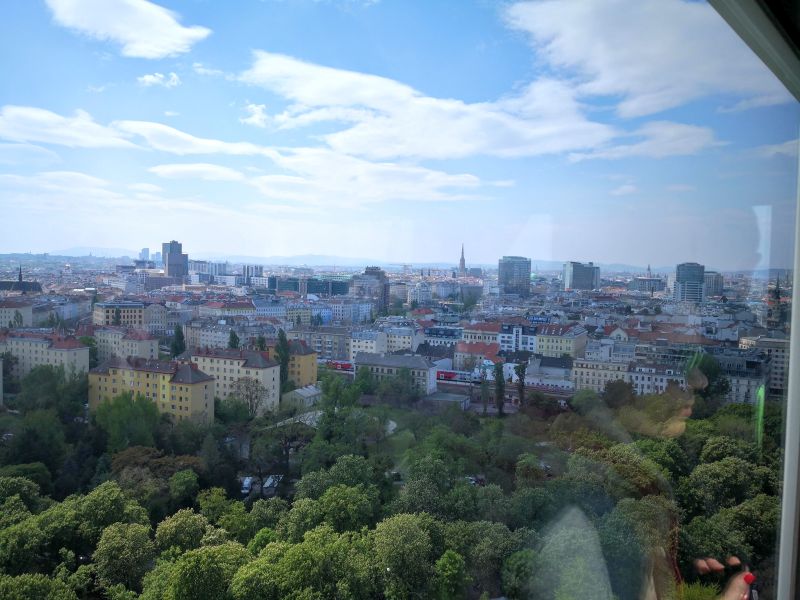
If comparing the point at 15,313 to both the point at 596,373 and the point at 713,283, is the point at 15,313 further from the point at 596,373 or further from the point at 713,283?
the point at 713,283

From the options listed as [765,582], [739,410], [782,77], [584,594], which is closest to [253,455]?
[584,594]

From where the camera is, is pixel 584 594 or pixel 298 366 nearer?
pixel 584 594

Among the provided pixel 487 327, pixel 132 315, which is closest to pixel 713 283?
pixel 487 327

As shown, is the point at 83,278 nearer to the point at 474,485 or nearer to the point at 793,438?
the point at 474,485

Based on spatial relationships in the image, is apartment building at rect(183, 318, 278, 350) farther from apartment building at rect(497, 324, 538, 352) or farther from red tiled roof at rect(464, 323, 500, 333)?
apartment building at rect(497, 324, 538, 352)

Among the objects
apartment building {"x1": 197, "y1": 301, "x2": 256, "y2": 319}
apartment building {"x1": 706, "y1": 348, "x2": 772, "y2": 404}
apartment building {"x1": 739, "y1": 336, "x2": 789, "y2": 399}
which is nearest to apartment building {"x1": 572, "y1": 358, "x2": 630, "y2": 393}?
apartment building {"x1": 706, "y1": 348, "x2": 772, "y2": 404}

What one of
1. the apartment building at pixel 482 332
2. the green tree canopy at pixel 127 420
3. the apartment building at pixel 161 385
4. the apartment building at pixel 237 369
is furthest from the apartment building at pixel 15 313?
the apartment building at pixel 482 332

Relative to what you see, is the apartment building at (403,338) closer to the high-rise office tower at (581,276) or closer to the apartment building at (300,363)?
the apartment building at (300,363)
